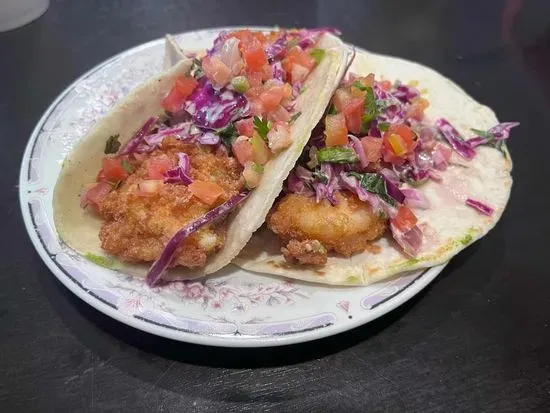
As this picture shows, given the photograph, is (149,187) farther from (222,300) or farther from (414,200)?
(414,200)

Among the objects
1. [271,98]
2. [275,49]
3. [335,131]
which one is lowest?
[335,131]

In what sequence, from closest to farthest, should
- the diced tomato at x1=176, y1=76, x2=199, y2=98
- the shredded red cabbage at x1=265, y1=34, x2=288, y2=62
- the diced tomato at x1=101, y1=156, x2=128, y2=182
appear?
1. the diced tomato at x1=101, y1=156, x2=128, y2=182
2. the diced tomato at x1=176, y1=76, x2=199, y2=98
3. the shredded red cabbage at x1=265, y1=34, x2=288, y2=62

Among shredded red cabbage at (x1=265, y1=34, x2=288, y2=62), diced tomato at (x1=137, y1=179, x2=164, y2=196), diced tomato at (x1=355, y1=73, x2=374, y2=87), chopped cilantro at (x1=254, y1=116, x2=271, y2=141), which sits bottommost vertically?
diced tomato at (x1=137, y1=179, x2=164, y2=196)

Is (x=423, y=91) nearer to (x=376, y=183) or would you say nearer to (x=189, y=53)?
(x=376, y=183)

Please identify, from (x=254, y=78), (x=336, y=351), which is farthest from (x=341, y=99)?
(x=336, y=351)

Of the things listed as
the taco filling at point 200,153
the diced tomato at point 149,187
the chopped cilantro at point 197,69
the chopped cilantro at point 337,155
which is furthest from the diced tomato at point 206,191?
the chopped cilantro at point 197,69

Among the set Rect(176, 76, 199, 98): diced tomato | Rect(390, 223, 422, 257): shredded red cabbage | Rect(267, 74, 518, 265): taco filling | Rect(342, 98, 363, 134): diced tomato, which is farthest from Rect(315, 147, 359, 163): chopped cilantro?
Rect(176, 76, 199, 98): diced tomato

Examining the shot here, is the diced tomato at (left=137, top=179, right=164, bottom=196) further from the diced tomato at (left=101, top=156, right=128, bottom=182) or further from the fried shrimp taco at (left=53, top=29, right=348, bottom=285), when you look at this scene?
the diced tomato at (left=101, top=156, right=128, bottom=182)
